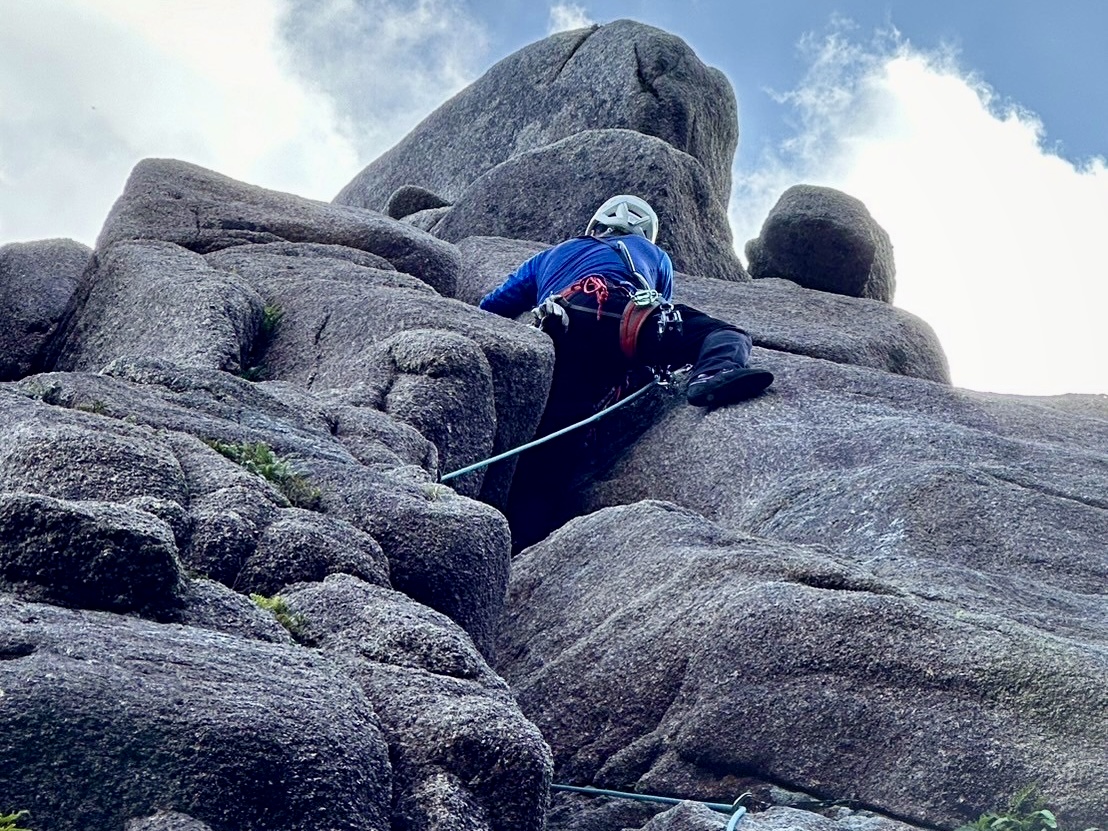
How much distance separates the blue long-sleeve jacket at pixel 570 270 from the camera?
19.8m

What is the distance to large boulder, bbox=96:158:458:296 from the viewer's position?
68.1 ft

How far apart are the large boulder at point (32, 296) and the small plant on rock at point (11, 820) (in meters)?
14.0

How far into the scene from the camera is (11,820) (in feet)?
19.9

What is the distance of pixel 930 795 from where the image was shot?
31.2 ft

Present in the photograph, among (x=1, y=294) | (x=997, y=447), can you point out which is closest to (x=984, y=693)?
(x=997, y=447)

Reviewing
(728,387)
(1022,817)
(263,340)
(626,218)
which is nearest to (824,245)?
(626,218)

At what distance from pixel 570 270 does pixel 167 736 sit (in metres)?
13.9

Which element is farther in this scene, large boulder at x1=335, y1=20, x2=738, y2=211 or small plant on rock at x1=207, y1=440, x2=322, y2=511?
large boulder at x1=335, y1=20, x2=738, y2=211

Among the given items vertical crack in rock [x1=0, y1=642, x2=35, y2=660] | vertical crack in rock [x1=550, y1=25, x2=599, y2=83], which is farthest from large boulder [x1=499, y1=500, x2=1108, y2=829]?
vertical crack in rock [x1=550, y1=25, x2=599, y2=83]

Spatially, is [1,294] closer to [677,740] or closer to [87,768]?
[677,740]

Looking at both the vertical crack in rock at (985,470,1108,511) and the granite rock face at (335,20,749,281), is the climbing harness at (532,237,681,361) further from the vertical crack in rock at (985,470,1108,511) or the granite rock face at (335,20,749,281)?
the granite rock face at (335,20,749,281)

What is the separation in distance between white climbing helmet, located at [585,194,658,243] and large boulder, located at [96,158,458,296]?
219 centimetres

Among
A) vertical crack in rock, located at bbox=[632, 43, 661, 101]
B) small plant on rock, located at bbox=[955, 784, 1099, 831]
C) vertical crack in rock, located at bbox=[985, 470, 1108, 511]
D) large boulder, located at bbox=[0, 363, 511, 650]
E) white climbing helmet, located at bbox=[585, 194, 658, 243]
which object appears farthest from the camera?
vertical crack in rock, located at bbox=[632, 43, 661, 101]

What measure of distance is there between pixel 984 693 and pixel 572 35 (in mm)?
24609
